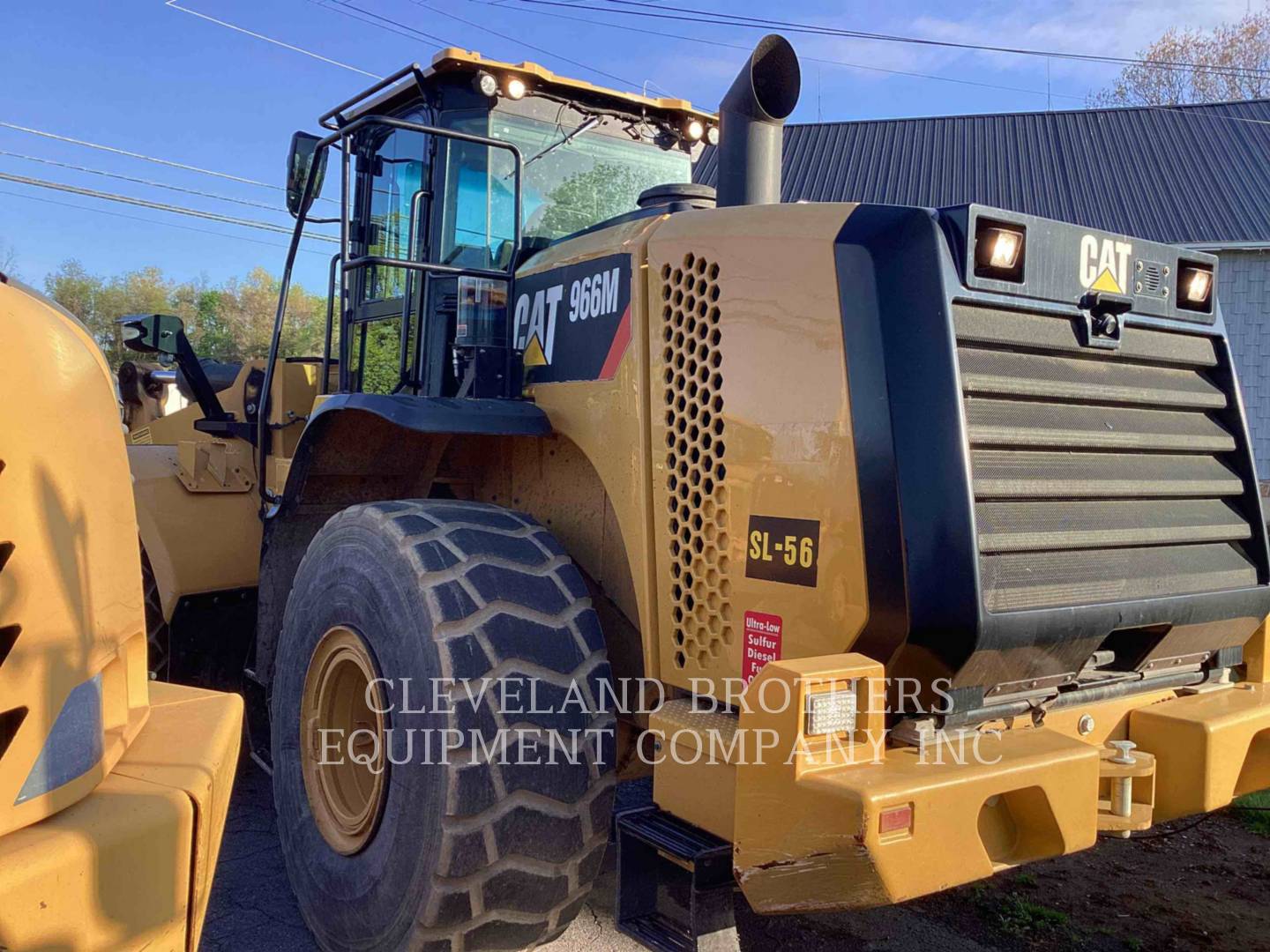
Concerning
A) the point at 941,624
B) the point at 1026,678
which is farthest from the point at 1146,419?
the point at 941,624

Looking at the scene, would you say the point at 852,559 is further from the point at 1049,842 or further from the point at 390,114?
the point at 390,114

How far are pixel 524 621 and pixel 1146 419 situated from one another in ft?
5.99

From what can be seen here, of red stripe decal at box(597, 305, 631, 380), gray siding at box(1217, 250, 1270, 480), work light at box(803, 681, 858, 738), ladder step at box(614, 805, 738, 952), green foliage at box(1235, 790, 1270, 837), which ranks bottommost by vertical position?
green foliage at box(1235, 790, 1270, 837)

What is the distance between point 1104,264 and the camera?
2854 millimetres

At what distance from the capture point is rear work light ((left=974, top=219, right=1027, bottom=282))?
2.59 metres

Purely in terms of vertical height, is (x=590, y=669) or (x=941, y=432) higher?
(x=941, y=432)

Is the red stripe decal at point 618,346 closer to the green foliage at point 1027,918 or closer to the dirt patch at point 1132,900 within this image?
the dirt patch at point 1132,900

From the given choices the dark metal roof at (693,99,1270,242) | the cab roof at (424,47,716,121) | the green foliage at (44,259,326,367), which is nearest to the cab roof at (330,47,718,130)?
the cab roof at (424,47,716,121)

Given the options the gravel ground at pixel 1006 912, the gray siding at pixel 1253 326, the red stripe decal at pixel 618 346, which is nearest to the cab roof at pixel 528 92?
the red stripe decal at pixel 618 346

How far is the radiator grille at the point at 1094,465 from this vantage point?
2564 mm

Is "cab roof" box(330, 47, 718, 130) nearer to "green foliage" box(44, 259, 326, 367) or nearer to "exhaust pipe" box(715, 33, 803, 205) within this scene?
"exhaust pipe" box(715, 33, 803, 205)

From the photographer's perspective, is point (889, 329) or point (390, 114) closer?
point (889, 329)

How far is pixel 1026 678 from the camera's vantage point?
269 centimetres

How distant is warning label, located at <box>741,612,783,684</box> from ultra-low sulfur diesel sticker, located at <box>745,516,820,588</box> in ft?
0.34
